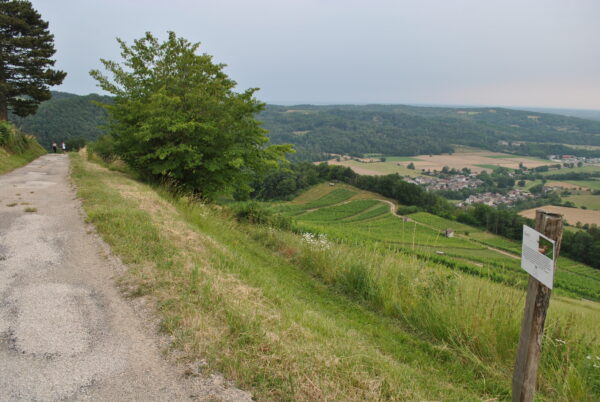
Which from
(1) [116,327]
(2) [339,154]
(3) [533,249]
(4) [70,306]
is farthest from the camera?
(2) [339,154]

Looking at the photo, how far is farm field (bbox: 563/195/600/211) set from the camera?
69.1 metres

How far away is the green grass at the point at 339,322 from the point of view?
3156 millimetres

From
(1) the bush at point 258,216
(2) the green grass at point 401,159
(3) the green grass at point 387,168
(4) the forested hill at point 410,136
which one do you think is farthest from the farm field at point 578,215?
(4) the forested hill at point 410,136

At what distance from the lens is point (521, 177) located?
101375mm

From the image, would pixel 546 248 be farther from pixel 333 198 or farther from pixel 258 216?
pixel 333 198

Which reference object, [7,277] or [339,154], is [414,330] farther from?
[339,154]

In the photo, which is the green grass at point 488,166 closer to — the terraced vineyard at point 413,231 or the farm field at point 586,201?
the farm field at point 586,201

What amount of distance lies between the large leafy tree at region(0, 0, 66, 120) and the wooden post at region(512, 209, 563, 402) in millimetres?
25178

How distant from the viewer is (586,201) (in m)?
73.3

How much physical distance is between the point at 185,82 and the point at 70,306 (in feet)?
33.6

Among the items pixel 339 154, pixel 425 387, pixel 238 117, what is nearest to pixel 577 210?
pixel 238 117

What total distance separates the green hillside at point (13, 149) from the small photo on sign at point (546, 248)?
16.4 m

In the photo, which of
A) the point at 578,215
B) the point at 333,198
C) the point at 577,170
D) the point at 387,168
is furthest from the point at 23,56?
the point at 577,170

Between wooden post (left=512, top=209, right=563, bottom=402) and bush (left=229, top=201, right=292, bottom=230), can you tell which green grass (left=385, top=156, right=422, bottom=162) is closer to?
bush (left=229, top=201, right=292, bottom=230)
